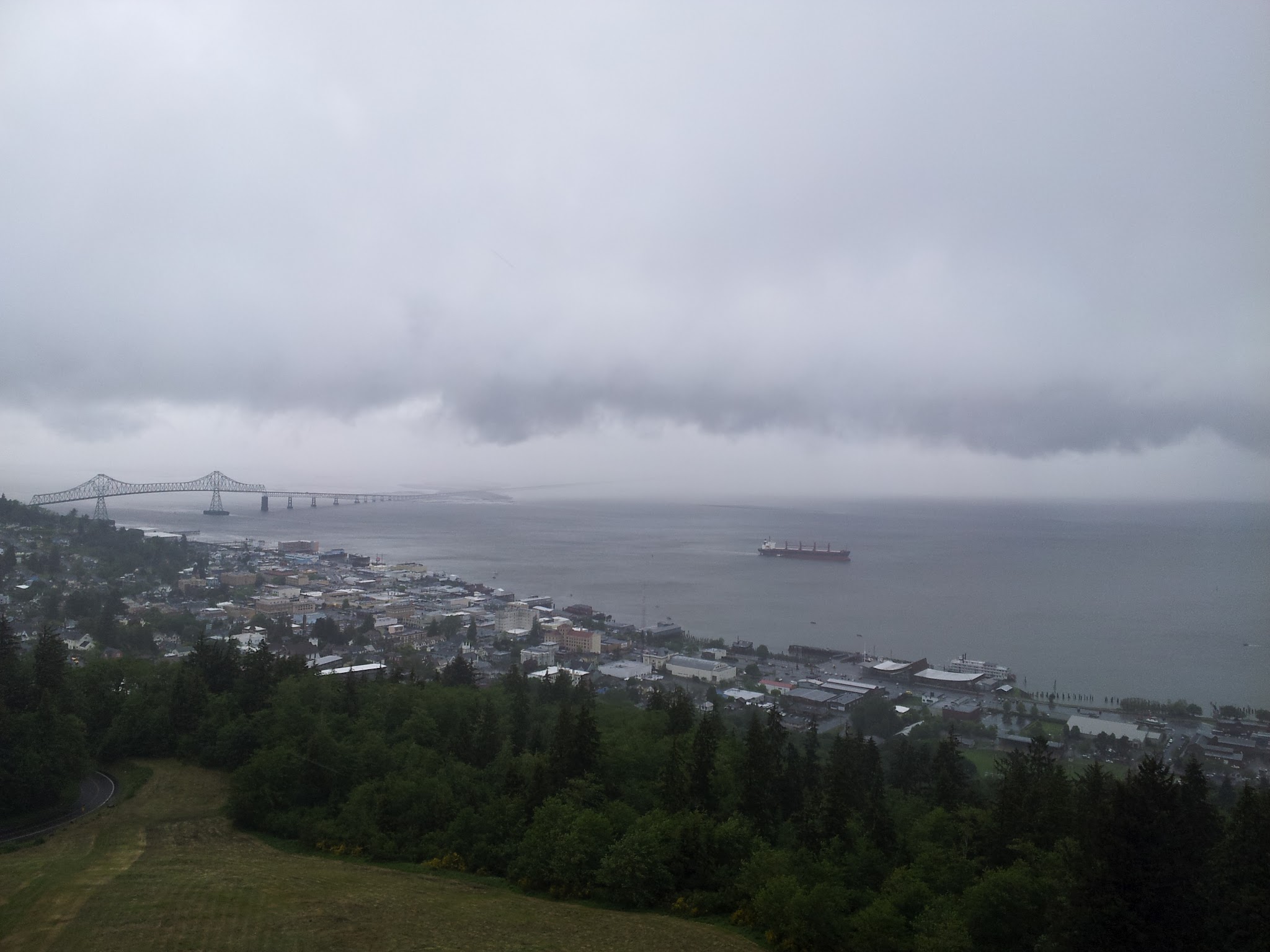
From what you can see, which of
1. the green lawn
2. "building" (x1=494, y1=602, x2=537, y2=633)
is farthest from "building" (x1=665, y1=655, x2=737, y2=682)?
the green lawn

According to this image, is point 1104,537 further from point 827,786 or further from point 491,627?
point 827,786

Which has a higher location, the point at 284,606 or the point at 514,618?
the point at 284,606

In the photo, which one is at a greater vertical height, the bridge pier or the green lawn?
the bridge pier

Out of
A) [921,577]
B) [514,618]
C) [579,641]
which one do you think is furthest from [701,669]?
[921,577]

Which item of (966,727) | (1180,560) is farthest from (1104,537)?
(966,727)

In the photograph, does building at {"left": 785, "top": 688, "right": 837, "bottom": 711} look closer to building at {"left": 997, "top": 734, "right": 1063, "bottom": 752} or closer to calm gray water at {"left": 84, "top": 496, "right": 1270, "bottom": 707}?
building at {"left": 997, "top": 734, "right": 1063, "bottom": 752}

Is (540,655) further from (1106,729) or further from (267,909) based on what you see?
(267,909)
